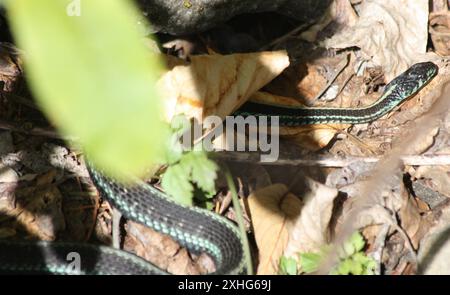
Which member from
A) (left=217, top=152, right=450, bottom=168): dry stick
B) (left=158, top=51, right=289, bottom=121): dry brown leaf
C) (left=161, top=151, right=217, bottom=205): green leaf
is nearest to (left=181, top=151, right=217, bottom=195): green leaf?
(left=161, top=151, right=217, bottom=205): green leaf

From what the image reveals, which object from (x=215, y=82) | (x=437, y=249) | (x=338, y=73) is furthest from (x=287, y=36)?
(x=437, y=249)

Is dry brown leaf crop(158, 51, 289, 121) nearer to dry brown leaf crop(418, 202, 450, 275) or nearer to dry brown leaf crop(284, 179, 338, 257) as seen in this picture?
dry brown leaf crop(284, 179, 338, 257)

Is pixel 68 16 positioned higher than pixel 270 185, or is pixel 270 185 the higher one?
pixel 68 16

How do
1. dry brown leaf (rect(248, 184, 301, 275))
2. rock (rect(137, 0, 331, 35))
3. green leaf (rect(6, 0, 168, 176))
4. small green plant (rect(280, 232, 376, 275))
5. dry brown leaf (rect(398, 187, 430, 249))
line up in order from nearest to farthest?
green leaf (rect(6, 0, 168, 176)), small green plant (rect(280, 232, 376, 275)), dry brown leaf (rect(248, 184, 301, 275)), dry brown leaf (rect(398, 187, 430, 249)), rock (rect(137, 0, 331, 35))

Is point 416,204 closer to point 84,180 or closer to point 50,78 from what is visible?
point 84,180
